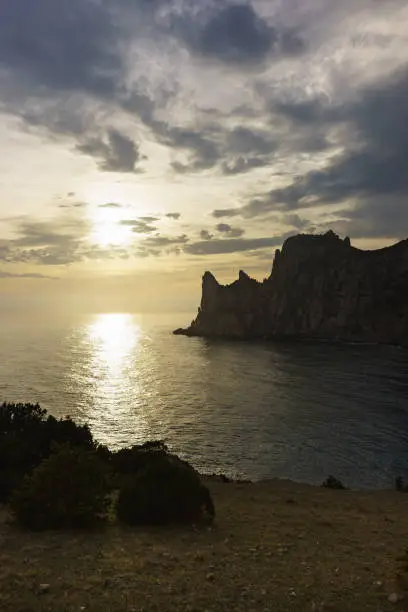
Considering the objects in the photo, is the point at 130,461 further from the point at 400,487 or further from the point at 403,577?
the point at 400,487

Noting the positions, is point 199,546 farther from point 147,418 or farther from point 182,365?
point 182,365

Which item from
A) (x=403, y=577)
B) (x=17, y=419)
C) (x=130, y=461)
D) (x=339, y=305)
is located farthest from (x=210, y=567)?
(x=339, y=305)

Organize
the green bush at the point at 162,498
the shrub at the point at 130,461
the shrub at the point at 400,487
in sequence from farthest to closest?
1. the shrub at the point at 400,487
2. the shrub at the point at 130,461
3. the green bush at the point at 162,498

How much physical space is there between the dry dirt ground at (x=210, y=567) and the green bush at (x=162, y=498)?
631 mm

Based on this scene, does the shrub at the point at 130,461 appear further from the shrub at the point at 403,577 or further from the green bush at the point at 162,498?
the shrub at the point at 403,577

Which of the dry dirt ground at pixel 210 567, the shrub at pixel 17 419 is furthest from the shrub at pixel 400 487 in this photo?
the shrub at pixel 17 419

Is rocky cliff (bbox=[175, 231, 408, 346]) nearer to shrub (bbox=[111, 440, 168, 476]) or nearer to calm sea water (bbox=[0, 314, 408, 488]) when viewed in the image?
calm sea water (bbox=[0, 314, 408, 488])

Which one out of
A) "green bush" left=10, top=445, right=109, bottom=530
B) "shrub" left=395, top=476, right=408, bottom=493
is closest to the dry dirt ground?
"green bush" left=10, top=445, right=109, bottom=530

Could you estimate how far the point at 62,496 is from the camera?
43.7ft

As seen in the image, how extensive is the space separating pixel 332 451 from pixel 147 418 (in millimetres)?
23961

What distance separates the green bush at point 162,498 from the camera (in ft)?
45.5

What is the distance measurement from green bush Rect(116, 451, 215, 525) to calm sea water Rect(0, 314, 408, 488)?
21885 mm

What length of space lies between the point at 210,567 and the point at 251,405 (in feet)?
178

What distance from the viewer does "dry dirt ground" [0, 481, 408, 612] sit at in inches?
334
